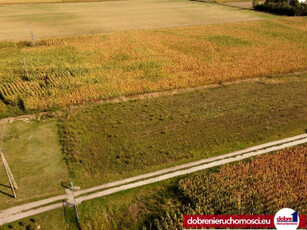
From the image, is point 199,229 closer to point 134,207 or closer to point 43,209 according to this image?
point 134,207

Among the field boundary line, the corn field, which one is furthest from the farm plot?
the corn field

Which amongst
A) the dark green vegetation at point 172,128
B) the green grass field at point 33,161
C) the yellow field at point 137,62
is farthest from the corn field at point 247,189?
the yellow field at point 137,62

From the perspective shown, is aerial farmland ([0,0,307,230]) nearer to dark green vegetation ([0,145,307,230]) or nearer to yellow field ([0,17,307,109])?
dark green vegetation ([0,145,307,230])

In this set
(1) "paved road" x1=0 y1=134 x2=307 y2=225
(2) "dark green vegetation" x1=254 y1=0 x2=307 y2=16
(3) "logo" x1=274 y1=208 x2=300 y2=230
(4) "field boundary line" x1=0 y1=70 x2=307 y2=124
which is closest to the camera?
(3) "logo" x1=274 y1=208 x2=300 y2=230

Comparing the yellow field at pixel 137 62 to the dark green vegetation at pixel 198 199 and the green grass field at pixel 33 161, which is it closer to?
the green grass field at pixel 33 161

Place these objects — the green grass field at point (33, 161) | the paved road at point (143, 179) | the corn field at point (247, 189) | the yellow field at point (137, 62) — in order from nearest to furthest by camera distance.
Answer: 1. the corn field at point (247, 189)
2. the paved road at point (143, 179)
3. the green grass field at point (33, 161)
4. the yellow field at point (137, 62)

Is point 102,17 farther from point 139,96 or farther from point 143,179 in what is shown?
point 143,179
